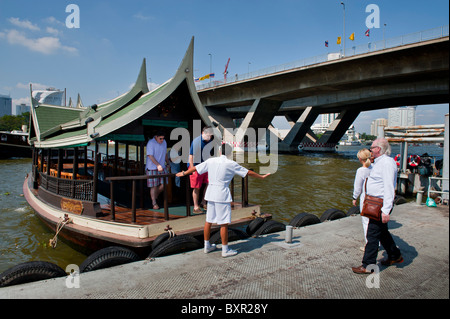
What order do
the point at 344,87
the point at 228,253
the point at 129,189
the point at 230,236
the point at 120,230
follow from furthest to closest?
the point at 344,87, the point at 129,189, the point at 230,236, the point at 120,230, the point at 228,253

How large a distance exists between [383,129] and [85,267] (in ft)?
44.8

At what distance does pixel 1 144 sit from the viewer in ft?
115

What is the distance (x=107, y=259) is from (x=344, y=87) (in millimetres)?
30468

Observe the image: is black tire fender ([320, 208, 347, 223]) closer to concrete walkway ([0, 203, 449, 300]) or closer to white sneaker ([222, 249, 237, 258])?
concrete walkway ([0, 203, 449, 300])

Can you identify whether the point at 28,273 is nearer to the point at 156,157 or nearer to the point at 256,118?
the point at 156,157

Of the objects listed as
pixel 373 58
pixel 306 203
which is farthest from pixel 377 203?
pixel 373 58

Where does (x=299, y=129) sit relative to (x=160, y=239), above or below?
above

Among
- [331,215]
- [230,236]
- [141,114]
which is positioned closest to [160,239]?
[230,236]

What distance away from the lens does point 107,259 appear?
179 inches

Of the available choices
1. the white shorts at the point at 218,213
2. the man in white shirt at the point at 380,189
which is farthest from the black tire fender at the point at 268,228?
the man in white shirt at the point at 380,189

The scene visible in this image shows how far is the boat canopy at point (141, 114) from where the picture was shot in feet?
19.8

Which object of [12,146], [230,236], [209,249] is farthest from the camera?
[12,146]

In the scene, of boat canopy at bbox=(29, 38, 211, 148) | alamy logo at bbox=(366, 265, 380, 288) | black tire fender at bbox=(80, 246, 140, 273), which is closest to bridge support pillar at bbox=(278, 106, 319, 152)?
boat canopy at bbox=(29, 38, 211, 148)
